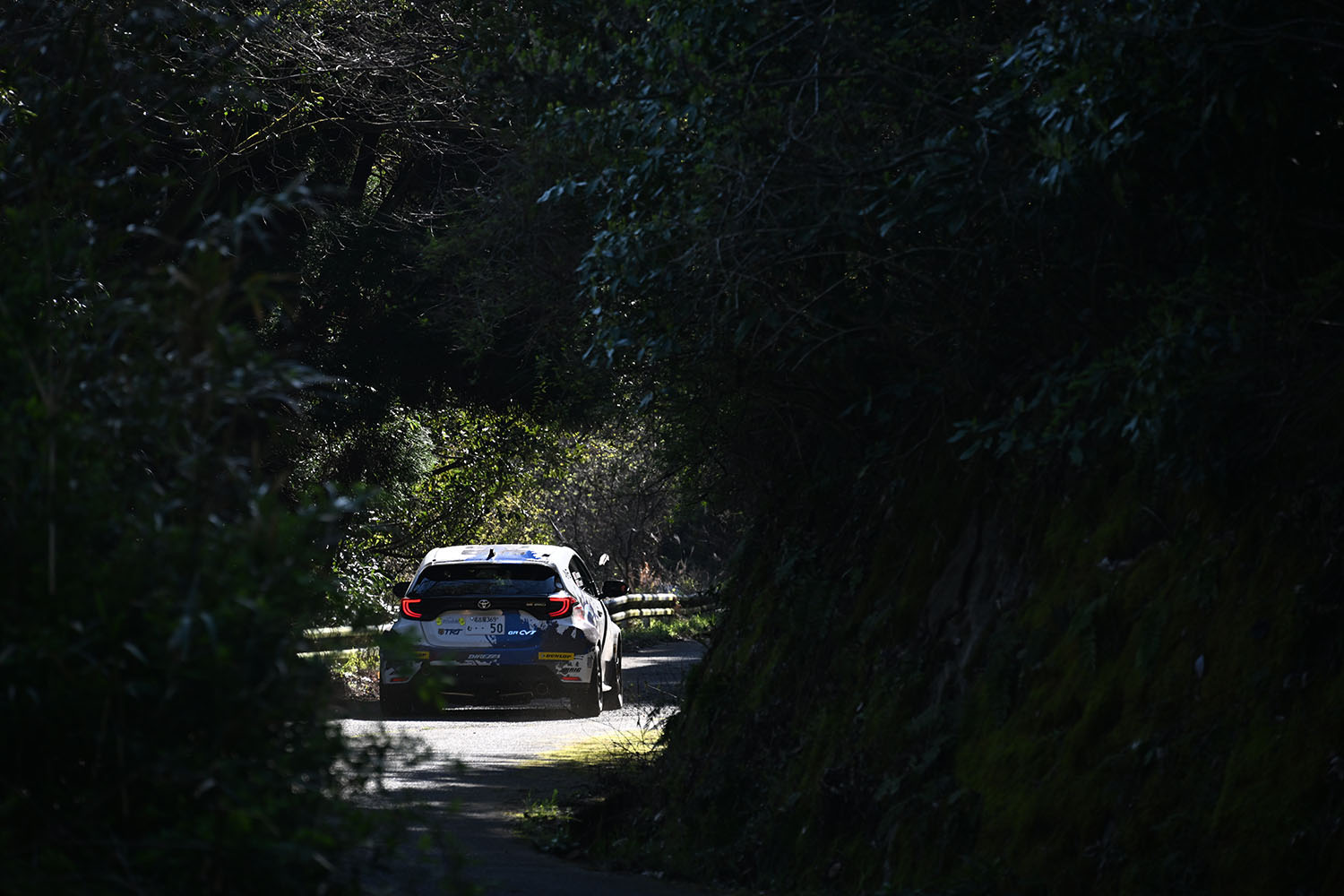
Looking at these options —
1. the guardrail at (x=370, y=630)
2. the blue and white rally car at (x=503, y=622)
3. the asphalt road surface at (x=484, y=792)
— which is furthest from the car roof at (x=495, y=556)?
the asphalt road surface at (x=484, y=792)

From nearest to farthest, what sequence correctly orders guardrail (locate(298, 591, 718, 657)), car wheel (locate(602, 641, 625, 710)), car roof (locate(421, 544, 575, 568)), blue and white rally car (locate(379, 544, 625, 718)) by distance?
guardrail (locate(298, 591, 718, 657)) < blue and white rally car (locate(379, 544, 625, 718)) < car roof (locate(421, 544, 575, 568)) < car wheel (locate(602, 641, 625, 710))

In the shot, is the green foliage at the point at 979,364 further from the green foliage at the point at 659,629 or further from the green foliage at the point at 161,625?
the green foliage at the point at 659,629

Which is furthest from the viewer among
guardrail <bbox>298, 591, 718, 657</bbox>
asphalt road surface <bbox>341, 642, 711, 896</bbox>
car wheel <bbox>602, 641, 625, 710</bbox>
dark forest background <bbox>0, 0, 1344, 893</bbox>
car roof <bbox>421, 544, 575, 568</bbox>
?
car wheel <bbox>602, 641, 625, 710</bbox>

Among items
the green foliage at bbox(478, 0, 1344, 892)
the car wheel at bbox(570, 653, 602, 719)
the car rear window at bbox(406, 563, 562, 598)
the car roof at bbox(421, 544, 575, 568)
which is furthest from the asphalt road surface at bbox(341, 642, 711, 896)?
the car roof at bbox(421, 544, 575, 568)

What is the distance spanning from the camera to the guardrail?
11.3ft

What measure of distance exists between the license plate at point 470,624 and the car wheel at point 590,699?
1249 mm

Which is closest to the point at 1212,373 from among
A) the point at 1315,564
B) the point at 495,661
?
the point at 1315,564

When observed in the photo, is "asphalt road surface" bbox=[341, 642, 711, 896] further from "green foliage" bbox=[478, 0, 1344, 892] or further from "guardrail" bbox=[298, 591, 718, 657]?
"green foliage" bbox=[478, 0, 1344, 892]

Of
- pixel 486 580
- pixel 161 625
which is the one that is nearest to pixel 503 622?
pixel 486 580

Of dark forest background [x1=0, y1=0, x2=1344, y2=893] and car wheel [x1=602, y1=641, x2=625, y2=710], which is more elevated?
dark forest background [x1=0, y1=0, x2=1344, y2=893]

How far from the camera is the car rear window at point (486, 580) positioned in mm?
17328

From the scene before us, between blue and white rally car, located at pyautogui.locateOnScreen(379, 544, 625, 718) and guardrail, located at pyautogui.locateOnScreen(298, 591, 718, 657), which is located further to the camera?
blue and white rally car, located at pyautogui.locateOnScreen(379, 544, 625, 718)

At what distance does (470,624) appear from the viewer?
17.3 metres

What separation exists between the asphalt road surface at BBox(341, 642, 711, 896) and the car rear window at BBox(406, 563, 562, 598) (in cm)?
145
